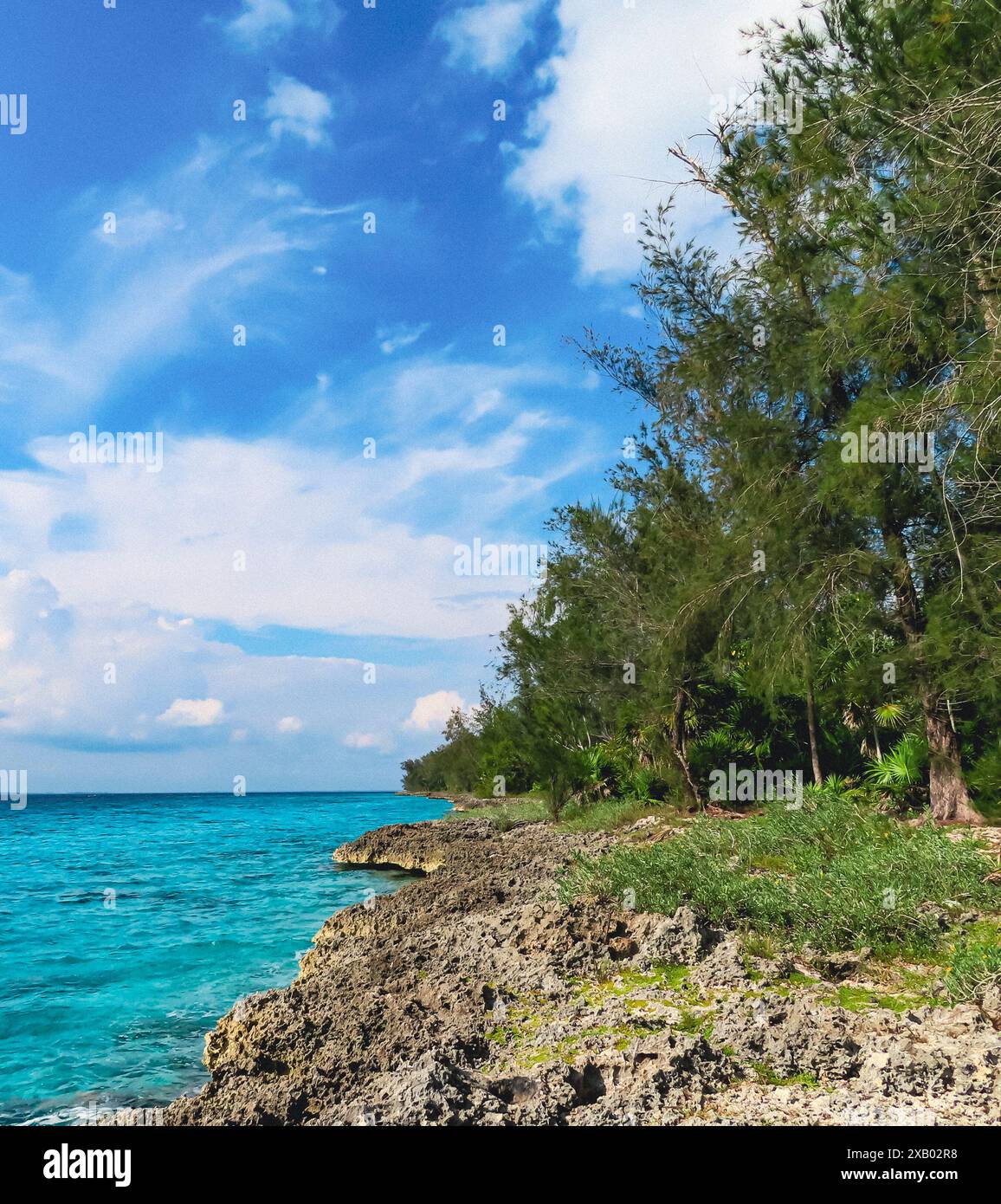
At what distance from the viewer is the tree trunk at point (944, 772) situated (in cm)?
1470

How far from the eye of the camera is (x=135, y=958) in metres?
14.1

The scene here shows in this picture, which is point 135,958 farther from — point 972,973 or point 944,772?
point 944,772

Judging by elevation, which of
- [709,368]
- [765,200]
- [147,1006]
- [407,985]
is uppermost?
[765,200]

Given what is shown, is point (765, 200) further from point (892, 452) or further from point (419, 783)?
point (419, 783)

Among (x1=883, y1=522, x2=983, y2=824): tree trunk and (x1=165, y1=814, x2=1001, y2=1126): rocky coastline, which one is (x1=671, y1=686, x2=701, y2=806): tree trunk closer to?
(x1=883, y1=522, x2=983, y2=824): tree trunk

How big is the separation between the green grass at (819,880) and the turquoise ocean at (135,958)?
196 inches

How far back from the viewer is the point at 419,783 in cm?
12306

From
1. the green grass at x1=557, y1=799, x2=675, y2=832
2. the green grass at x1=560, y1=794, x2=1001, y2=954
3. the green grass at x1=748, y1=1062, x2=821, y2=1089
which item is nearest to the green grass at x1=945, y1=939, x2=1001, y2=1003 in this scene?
the green grass at x1=560, y1=794, x2=1001, y2=954

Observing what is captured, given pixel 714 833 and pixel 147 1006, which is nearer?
Answer: pixel 147 1006

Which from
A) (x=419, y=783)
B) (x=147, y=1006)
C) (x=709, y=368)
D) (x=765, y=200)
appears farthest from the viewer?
(x=419, y=783)

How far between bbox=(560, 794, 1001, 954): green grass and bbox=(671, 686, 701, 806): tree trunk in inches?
431
